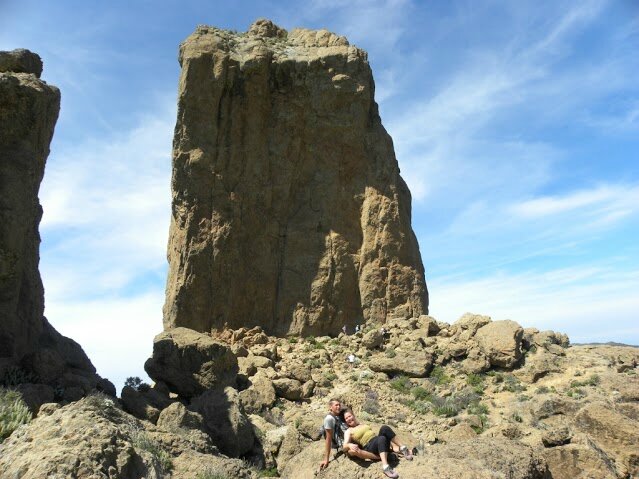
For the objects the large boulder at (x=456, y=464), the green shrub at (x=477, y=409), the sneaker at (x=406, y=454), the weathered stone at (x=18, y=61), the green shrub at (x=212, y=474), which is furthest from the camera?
the green shrub at (x=477, y=409)

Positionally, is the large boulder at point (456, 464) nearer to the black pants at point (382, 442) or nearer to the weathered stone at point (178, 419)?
the black pants at point (382, 442)

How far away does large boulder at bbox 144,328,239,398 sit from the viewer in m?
16.3

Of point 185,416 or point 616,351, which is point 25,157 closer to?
point 185,416

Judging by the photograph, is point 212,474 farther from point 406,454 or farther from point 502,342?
point 502,342

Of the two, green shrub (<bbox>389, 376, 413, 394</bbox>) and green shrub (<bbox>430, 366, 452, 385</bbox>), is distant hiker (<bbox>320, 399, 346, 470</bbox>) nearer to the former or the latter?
green shrub (<bbox>389, 376, 413, 394</bbox>)

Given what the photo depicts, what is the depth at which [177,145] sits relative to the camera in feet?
80.2

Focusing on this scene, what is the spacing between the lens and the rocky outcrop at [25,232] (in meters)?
12.9

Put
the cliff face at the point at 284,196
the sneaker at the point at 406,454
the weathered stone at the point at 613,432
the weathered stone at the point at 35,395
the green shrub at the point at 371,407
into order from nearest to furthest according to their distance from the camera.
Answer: the sneaker at the point at 406,454 < the weathered stone at the point at 35,395 < the weathered stone at the point at 613,432 < the green shrub at the point at 371,407 < the cliff face at the point at 284,196

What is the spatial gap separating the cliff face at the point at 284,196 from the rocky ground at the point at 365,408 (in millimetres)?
1737

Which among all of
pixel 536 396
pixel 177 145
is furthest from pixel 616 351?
pixel 177 145

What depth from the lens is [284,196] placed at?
85.3ft

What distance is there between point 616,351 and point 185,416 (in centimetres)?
1922

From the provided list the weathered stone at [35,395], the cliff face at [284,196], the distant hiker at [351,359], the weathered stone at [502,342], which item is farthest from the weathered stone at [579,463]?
the cliff face at [284,196]

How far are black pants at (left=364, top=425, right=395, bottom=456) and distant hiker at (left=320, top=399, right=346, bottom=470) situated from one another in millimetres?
625
